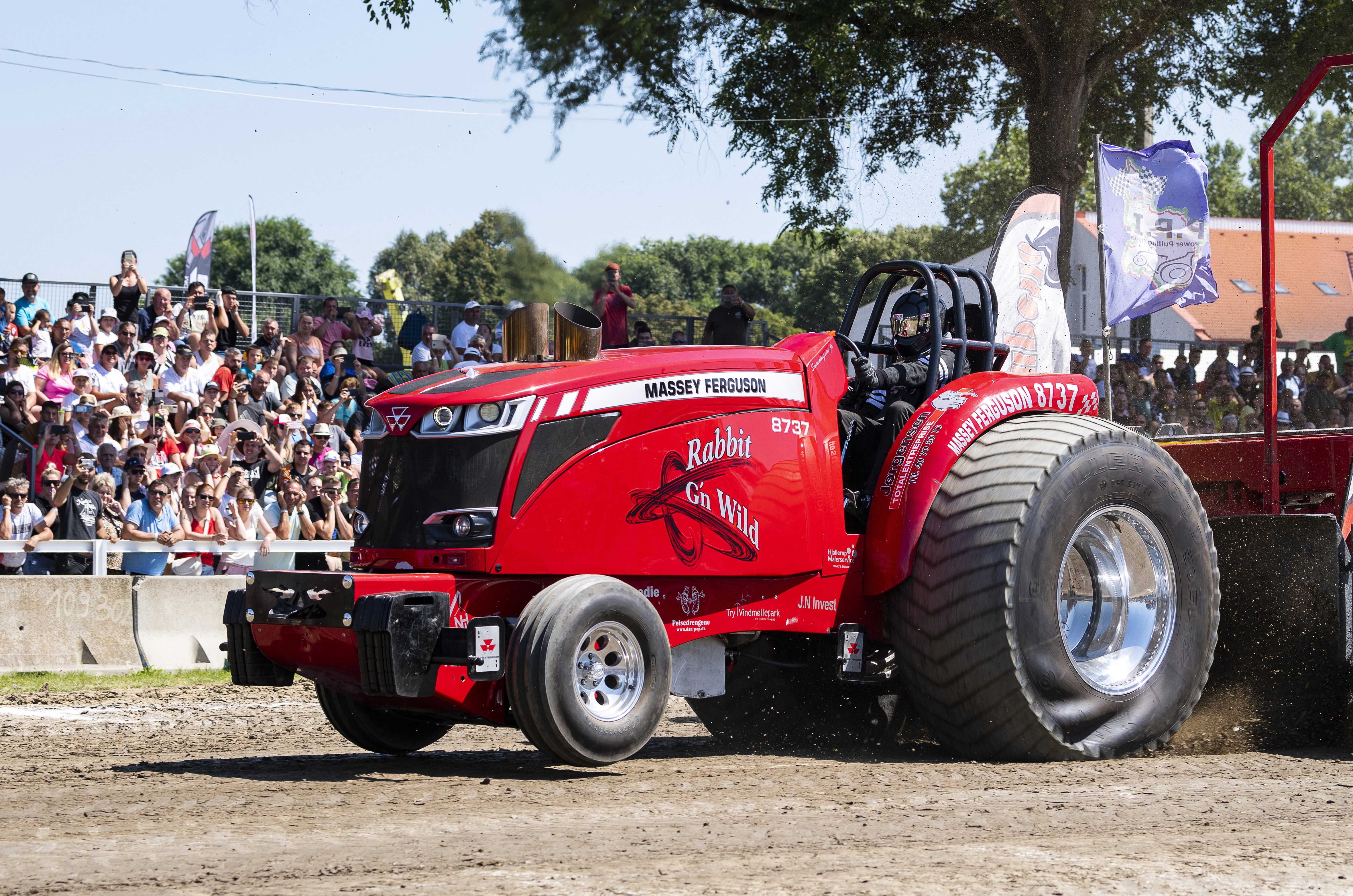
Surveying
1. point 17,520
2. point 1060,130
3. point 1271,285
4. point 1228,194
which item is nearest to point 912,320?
point 1271,285

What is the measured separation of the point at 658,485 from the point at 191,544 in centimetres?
667

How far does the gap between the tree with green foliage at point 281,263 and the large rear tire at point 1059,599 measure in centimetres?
7443

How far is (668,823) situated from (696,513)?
4.74 ft

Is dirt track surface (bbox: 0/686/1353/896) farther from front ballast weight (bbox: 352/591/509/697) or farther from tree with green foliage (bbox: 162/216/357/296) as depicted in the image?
tree with green foliage (bbox: 162/216/357/296)

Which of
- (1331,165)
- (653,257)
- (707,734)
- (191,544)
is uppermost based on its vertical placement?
(1331,165)

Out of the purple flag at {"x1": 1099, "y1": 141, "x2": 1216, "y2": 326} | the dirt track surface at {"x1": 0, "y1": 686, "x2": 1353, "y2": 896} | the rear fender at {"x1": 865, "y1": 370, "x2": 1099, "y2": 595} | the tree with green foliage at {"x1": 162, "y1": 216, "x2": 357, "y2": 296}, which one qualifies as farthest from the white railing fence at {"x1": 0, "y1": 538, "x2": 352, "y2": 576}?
the tree with green foliage at {"x1": 162, "y1": 216, "x2": 357, "y2": 296}

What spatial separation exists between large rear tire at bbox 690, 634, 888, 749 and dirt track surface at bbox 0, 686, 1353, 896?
319 mm

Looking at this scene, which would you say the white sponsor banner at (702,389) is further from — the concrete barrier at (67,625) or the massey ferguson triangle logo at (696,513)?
the concrete barrier at (67,625)

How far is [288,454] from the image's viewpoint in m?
13.1

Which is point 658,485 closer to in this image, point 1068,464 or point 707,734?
point 1068,464

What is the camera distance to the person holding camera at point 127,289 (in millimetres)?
14406

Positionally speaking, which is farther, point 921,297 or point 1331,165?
point 1331,165

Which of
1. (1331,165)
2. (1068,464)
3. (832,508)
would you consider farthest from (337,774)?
(1331,165)

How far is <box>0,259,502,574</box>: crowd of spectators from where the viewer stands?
11.3 metres
